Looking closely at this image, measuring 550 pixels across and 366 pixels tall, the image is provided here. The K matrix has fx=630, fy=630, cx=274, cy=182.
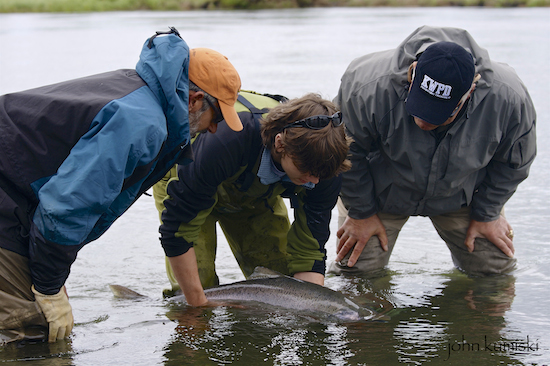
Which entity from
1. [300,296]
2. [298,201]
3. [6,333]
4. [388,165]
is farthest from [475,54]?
[6,333]

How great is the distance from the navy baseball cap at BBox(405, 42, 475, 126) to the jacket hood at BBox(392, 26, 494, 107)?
12.3 inches

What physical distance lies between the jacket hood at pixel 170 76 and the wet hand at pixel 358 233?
2395mm

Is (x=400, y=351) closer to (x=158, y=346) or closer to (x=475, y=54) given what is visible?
(x=158, y=346)

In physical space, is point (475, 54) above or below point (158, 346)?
above

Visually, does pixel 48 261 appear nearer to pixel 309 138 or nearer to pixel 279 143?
pixel 279 143

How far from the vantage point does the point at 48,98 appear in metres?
2.97

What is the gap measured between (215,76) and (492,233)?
296 cm

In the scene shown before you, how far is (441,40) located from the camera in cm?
448

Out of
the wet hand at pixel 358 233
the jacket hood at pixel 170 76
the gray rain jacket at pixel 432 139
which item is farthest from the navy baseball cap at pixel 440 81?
the jacket hood at pixel 170 76

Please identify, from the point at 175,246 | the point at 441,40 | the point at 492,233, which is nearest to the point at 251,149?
the point at 175,246

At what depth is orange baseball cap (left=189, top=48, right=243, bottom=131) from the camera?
10.3 ft

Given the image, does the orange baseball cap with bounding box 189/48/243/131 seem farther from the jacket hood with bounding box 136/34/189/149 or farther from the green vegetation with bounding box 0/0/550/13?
the green vegetation with bounding box 0/0/550/13

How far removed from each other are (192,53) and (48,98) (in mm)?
733

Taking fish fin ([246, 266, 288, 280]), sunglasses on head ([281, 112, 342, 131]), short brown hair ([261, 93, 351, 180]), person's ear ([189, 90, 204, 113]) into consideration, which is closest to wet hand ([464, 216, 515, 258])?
fish fin ([246, 266, 288, 280])
